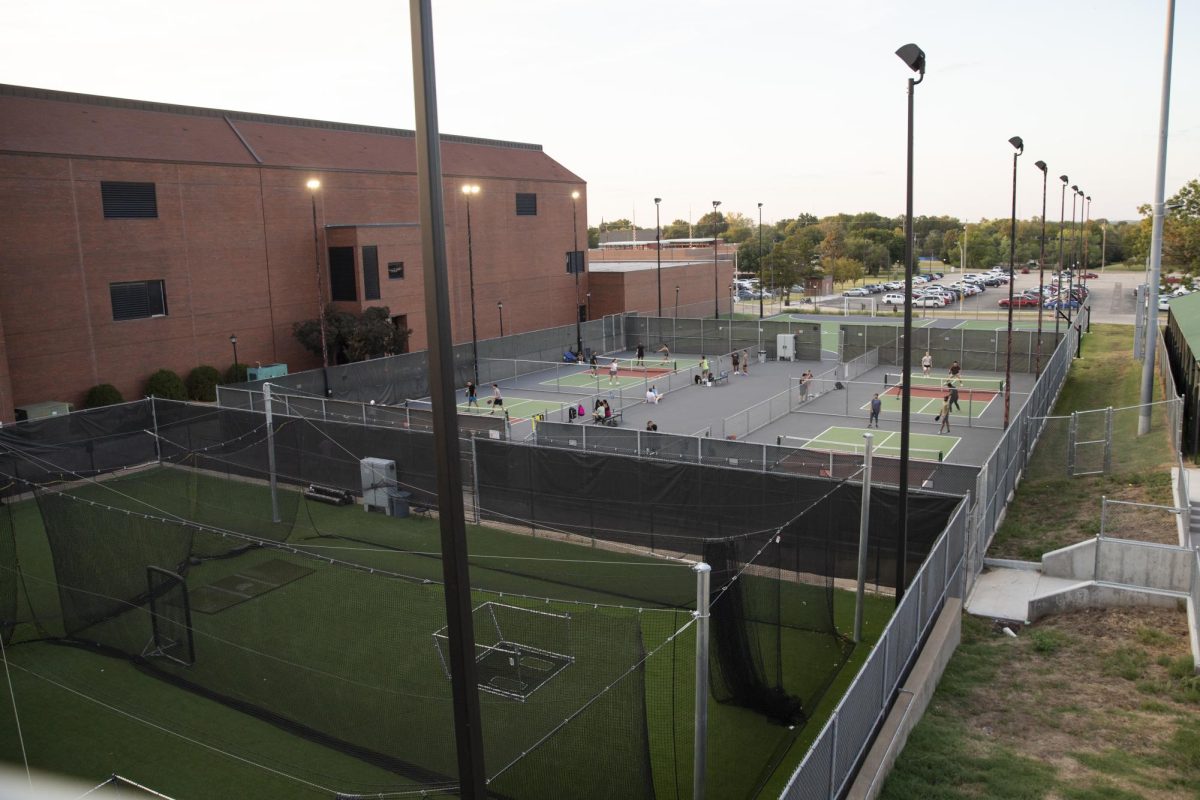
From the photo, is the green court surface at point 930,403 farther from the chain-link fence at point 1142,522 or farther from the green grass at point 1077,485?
the chain-link fence at point 1142,522

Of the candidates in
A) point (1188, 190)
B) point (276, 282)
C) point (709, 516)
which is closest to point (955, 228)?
point (1188, 190)

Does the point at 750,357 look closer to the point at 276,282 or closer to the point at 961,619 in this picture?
the point at 276,282

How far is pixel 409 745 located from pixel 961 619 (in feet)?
28.6

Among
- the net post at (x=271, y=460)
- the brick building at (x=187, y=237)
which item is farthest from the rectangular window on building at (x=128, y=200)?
the net post at (x=271, y=460)

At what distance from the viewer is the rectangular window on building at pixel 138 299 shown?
114 ft

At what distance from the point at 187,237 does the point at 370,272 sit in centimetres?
859

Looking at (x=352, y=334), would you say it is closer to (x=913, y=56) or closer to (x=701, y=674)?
(x=913, y=56)

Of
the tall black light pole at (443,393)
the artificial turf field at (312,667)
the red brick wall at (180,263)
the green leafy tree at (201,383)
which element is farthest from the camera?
the green leafy tree at (201,383)

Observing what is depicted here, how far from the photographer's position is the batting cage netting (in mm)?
10789

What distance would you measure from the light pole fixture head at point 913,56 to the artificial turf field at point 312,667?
23.7ft

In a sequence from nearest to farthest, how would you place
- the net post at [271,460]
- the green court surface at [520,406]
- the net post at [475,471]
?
the net post at [271,460], the net post at [475,471], the green court surface at [520,406]

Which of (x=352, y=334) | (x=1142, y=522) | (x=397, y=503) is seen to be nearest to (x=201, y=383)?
(x=352, y=334)

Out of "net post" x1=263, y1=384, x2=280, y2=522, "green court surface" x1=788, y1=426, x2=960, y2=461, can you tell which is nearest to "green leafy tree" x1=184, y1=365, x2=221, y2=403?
"net post" x1=263, y1=384, x2=280, y2=522

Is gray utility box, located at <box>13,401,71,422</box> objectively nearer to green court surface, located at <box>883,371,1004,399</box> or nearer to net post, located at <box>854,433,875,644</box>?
net post, located at <box>854,433,875,644</box>
